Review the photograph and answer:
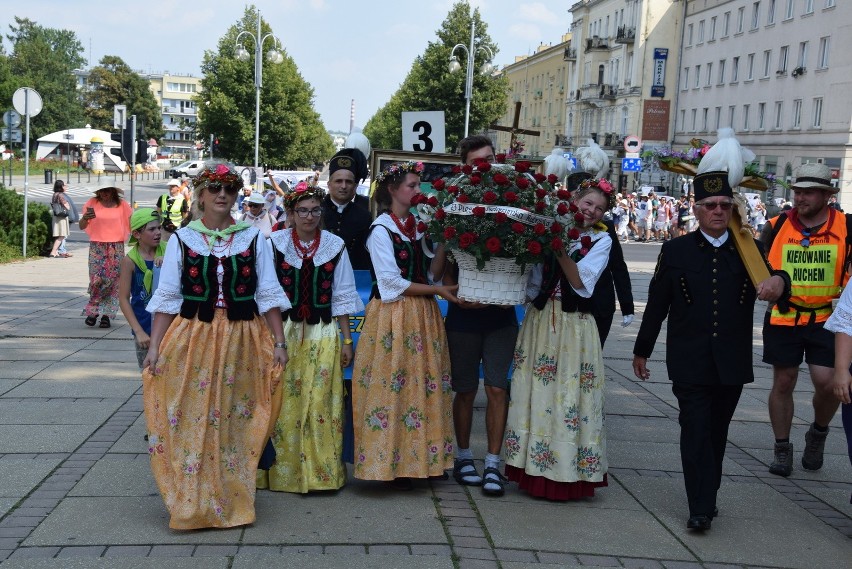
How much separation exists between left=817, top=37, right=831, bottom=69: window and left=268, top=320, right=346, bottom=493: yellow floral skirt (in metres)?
46.7

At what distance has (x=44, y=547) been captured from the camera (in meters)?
5.14

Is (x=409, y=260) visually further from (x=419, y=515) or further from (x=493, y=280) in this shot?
(x=419, y=515)

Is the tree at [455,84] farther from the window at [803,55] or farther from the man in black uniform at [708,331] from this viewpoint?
the man in black uniform at [708,331]

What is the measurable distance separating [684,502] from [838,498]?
106 cm

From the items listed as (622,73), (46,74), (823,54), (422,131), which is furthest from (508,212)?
(46,74)

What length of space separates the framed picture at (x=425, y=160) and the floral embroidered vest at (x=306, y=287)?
11.0ft

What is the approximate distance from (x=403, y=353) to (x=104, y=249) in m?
7.93

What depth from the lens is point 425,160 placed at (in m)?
9.59

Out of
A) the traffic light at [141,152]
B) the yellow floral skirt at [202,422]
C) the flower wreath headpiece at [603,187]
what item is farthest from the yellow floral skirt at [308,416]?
the traffic light at [141,152]

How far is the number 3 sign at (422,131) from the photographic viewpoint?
10.9m

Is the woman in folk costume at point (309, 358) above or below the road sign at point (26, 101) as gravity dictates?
below

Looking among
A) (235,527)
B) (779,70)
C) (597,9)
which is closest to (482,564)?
(235,527)

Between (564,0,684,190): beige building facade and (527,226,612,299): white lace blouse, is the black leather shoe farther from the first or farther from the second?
(564,0,684,190): beige building facade

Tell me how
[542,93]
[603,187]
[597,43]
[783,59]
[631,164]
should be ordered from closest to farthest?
[603,187] → [631,164] → [783,59] → [597,43] → [542,93]
